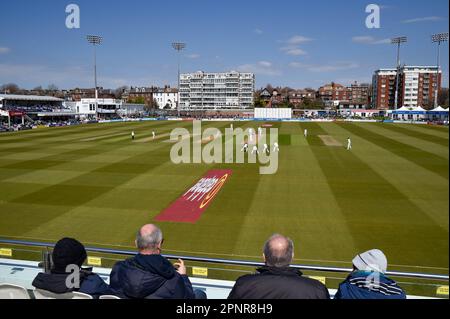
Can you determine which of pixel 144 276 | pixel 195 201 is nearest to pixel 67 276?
pixel 144 276

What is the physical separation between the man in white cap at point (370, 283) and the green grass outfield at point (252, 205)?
1898 mm

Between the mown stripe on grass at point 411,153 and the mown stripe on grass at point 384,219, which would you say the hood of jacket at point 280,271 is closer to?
the mown stripe on grass at point 384,219

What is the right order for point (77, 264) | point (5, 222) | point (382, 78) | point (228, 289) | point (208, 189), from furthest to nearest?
point (382, 78)
point (208, 189)
point (5, 222)
point (228, 289)
point (77, 264)

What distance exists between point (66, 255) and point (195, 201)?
46.7 ft

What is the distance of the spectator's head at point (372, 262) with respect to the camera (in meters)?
4.13

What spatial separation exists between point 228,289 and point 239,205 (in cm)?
1211

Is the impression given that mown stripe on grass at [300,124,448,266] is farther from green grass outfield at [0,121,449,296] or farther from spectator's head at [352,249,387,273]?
spectator's head at [352,249,387,273]

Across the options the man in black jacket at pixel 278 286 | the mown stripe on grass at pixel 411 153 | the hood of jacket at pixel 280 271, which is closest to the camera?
the man in black jacket at pixel 278 286

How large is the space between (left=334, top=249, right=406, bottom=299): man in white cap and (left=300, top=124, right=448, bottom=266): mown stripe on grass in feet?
27.1

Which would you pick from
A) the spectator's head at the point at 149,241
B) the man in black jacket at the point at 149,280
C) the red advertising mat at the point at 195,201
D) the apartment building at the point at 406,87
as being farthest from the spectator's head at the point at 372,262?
the apartment building at the point at 406,87

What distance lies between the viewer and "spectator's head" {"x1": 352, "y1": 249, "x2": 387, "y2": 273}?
13.5 ft
